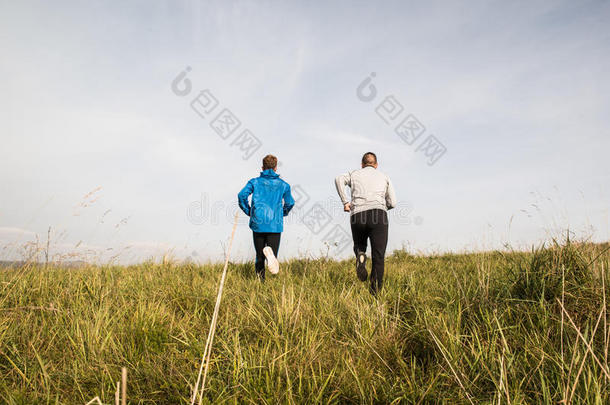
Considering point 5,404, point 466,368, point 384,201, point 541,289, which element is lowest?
point 5,404

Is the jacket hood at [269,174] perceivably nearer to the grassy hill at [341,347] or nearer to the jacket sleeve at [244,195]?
the jacket sleeve at [244,195]

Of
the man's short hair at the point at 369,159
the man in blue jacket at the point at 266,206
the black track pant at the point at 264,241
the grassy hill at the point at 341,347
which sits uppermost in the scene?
the man's short hair at the point at 369,159

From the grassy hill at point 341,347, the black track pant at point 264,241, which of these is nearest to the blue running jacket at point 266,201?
the black track pant at point 264,241

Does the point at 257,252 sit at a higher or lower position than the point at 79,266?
higher

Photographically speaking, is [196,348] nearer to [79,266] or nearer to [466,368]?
[466,368]

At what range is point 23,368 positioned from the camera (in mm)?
2391

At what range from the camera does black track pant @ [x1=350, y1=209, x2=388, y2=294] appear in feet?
16.0

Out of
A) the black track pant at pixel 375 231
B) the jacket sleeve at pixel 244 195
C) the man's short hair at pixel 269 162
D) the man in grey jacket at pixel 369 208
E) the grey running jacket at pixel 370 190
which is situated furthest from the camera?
the man's short hair at pixel 269 162

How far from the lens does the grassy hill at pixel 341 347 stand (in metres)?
1.87

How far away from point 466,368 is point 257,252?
14.2 ft

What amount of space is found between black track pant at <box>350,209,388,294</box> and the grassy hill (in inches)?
52.3

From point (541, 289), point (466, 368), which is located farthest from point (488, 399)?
point (541, 289)

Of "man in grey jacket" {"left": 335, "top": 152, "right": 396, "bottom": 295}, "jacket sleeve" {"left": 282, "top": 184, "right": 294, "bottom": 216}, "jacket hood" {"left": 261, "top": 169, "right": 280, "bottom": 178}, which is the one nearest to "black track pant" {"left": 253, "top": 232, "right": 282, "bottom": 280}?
"jacket sleeve" {"left": 282, "top": 184, "right": 294, "bottom": 216}

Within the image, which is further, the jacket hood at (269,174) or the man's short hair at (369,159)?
the jacket hood at (269,174)
